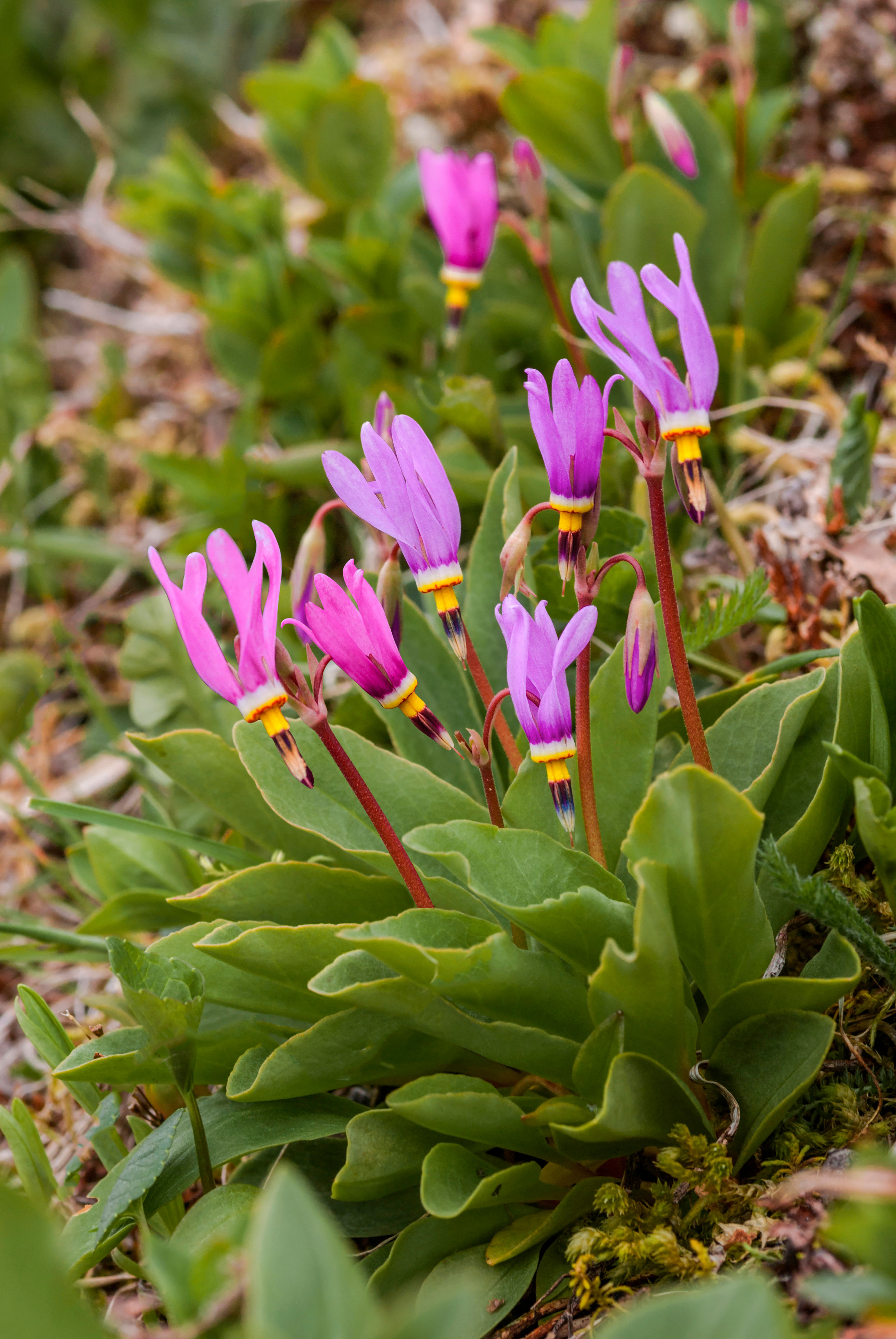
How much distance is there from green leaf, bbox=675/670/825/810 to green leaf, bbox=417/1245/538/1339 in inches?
23.5

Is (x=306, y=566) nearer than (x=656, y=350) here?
No

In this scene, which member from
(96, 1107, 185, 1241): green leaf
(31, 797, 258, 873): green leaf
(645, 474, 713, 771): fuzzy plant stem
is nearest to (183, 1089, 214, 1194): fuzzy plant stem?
(96, 1107, 185, 1241): green leaf

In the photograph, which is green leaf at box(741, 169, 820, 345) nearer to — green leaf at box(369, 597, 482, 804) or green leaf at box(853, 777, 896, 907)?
green leaf at box(369, 597, 482, 804)

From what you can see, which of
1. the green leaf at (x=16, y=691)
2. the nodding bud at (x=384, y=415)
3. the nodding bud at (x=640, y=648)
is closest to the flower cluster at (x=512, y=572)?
the nodding bud at (x=640, y=648)

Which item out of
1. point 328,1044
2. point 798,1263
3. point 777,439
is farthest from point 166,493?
point 798,1263

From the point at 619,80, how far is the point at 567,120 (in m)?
0.22

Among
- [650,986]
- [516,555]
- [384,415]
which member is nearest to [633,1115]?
[650,986]

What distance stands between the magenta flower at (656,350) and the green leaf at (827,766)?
30cm

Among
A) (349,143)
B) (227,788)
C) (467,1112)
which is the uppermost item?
(349,143)

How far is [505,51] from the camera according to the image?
2656 mm

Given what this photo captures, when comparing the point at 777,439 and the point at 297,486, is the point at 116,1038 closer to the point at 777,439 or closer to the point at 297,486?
the point at 297,486

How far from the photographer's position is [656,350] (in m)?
1.04

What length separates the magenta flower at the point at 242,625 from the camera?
1.05m

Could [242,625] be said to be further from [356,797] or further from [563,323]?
[563,323]
